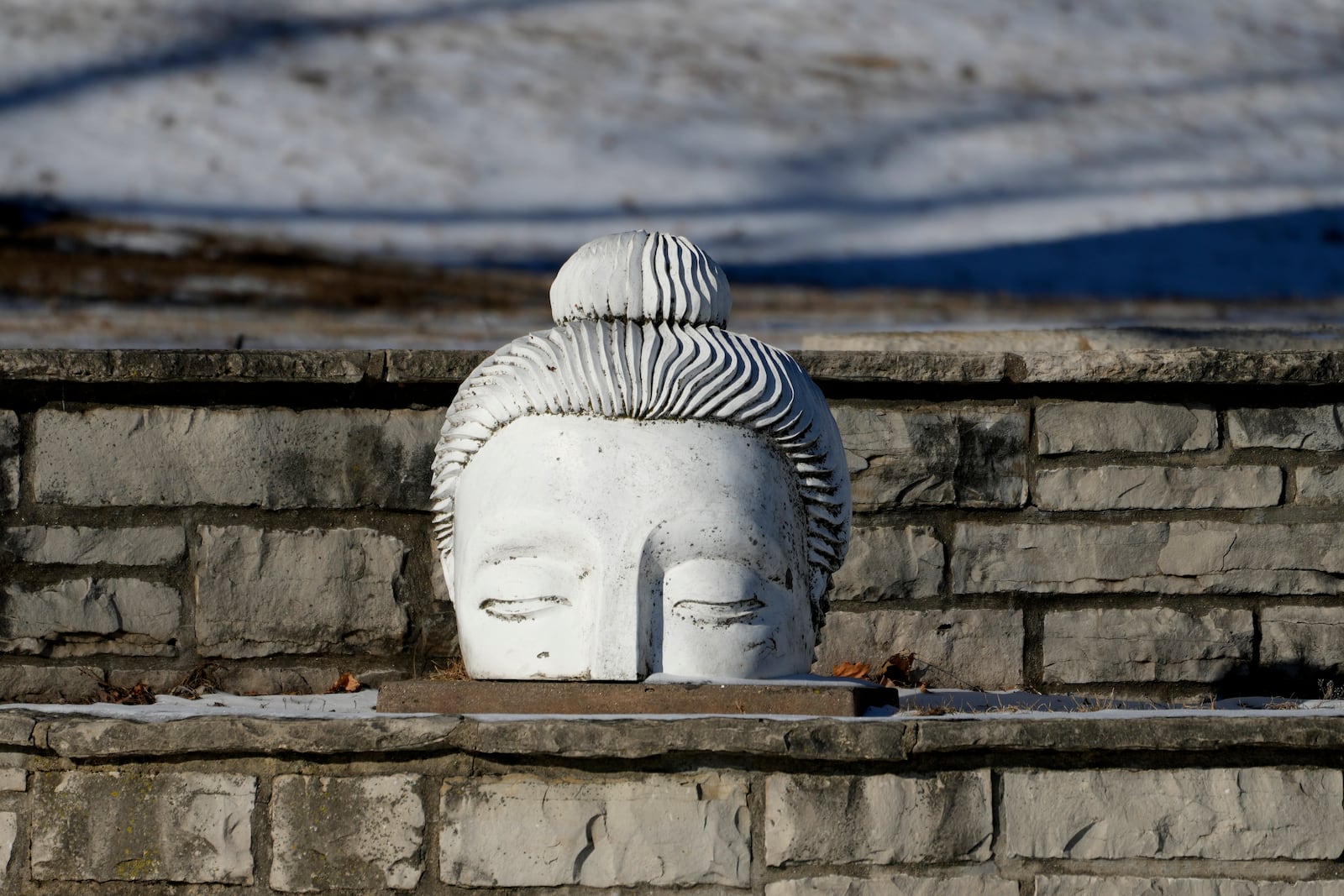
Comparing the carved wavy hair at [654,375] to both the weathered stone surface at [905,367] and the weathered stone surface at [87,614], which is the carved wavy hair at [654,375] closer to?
the weathered stone surface at [905,367]

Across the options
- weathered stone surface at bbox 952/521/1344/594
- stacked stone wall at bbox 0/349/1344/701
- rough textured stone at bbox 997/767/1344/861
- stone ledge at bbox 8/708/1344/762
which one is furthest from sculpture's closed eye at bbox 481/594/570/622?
weathered stone surface at bbox 952/521/1344/594

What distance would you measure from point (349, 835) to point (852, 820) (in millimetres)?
865

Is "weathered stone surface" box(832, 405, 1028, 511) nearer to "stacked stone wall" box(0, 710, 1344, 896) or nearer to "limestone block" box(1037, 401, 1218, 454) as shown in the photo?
"limestone block" box(1037, 401, 1218, 454)

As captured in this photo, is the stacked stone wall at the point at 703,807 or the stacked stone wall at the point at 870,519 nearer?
the stacked stone wall at the point at 703,807

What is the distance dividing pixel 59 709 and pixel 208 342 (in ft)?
8.59

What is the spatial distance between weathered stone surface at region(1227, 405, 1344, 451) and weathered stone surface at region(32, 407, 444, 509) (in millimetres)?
2246

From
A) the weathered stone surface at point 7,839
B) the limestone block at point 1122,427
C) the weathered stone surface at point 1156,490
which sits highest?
the limestone block at point 1122,427

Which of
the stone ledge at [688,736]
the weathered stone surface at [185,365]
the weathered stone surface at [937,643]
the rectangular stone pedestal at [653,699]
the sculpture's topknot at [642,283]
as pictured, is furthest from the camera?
the weathered stone surface at [937,643]

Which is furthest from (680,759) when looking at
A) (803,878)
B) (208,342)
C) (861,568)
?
(208,342)

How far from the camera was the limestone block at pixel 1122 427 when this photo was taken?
420cm

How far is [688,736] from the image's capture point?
2523mm

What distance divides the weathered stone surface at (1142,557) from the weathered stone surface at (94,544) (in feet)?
6.98

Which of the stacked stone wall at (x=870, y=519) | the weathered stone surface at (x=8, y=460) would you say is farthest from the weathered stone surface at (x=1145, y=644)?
the weathered stone surface at (x=8, y=460)

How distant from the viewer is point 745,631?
291 cm
